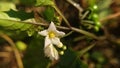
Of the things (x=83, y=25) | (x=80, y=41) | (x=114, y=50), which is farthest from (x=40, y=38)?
(x=114, y=50)

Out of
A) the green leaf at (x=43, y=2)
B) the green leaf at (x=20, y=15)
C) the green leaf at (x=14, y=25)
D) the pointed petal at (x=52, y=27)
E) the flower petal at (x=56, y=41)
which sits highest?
the green leaf at (x=43, y=2)

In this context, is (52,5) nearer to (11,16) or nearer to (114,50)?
(11,16)

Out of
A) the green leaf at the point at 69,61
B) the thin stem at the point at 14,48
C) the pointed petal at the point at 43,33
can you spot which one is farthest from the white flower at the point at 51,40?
the thin stem at the point at 14,48

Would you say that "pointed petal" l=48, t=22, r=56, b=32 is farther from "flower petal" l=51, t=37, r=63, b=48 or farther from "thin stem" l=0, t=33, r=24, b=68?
"thin stem" l=0, t=33, r=24, b=68

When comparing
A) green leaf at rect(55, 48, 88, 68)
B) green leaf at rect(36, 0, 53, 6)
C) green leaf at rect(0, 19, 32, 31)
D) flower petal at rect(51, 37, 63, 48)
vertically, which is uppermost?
green leaf at rect(36, 0, 53, 6)

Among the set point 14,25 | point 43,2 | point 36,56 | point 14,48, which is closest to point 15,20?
point 14,25

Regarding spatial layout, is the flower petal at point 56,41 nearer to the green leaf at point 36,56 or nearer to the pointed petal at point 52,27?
the pointed petal at point 52,27

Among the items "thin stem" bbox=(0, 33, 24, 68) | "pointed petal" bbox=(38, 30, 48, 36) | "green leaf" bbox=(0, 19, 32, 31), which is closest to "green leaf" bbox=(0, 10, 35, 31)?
"green leaf" bbox=(0, 19, 32, 31)

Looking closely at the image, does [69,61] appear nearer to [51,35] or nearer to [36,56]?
[36,56]

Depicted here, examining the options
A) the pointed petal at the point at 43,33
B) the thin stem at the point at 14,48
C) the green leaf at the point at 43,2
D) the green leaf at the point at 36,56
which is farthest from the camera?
the thin stem at the point at 14,48

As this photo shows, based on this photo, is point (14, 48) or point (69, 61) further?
point (14, 48)

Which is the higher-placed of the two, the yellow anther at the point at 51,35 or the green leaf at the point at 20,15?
the green leaf at the point at 20,15
